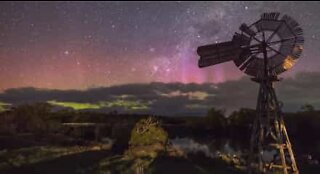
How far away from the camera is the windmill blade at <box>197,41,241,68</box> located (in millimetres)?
25812

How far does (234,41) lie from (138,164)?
441 inches

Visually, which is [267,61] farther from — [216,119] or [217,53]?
[216,119]

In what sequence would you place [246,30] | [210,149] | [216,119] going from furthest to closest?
[216,119] < [210,149] < [246,30]

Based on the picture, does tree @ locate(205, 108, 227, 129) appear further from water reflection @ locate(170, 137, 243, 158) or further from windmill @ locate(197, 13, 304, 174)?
windmill @ locate(197, 13, 304, 174)

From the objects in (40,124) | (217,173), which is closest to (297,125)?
(40,124)

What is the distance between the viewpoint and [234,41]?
25.8m

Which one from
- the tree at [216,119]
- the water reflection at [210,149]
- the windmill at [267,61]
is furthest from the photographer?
the tree at [216,119]

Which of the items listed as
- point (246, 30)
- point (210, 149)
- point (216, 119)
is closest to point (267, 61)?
point (246, 30)

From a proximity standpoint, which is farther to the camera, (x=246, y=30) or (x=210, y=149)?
(x=210, y=149)

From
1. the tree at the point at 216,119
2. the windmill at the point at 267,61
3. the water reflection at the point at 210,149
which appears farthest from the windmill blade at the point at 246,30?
the tree at the point at 216,119

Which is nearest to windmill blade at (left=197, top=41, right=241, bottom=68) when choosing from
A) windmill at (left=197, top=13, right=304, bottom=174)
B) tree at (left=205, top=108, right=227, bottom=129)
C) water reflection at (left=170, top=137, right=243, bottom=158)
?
windmill at (left=197, top=13, right=304, bottom=174)

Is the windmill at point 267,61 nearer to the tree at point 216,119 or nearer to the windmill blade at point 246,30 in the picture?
the windmill blade at point 246,30

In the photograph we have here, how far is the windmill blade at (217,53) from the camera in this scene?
25812 millimetres

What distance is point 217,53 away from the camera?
2631 cm
